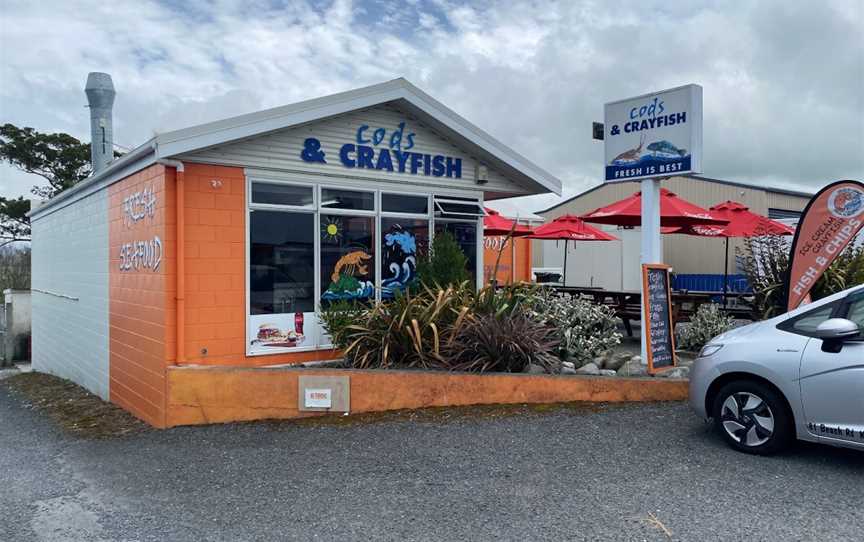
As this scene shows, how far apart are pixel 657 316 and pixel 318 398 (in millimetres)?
3937

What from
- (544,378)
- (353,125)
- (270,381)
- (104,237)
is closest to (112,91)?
(104,237)

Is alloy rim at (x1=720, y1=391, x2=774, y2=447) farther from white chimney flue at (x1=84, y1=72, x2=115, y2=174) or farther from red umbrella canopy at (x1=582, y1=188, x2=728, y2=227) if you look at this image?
white chimney flue at (x1=84, y1=72, x2=115, y2=174)

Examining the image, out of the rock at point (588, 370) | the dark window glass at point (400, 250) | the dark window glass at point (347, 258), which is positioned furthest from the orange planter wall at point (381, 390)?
the dark window glass at point (400, 250)

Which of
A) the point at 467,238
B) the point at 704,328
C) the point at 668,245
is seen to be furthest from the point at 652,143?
the point at 668,245

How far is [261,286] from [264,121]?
76.2 inches

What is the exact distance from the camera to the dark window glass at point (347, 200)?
8.95m

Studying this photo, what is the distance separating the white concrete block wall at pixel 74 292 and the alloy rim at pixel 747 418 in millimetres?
8478

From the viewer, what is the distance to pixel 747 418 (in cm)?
558

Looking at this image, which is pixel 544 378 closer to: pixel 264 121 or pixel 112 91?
pixel 264 121

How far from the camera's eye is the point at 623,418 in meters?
6.75

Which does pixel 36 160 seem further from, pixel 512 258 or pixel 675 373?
pixel 675 373

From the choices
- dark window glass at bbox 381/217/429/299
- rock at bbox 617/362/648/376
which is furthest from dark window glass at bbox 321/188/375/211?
rock at bbox 617/362/648/376

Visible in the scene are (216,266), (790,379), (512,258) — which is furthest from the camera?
(512,258)

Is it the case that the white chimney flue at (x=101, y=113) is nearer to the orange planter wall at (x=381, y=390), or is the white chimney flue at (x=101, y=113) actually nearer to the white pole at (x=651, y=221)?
the orange planter wall at (x=381, y=390)
